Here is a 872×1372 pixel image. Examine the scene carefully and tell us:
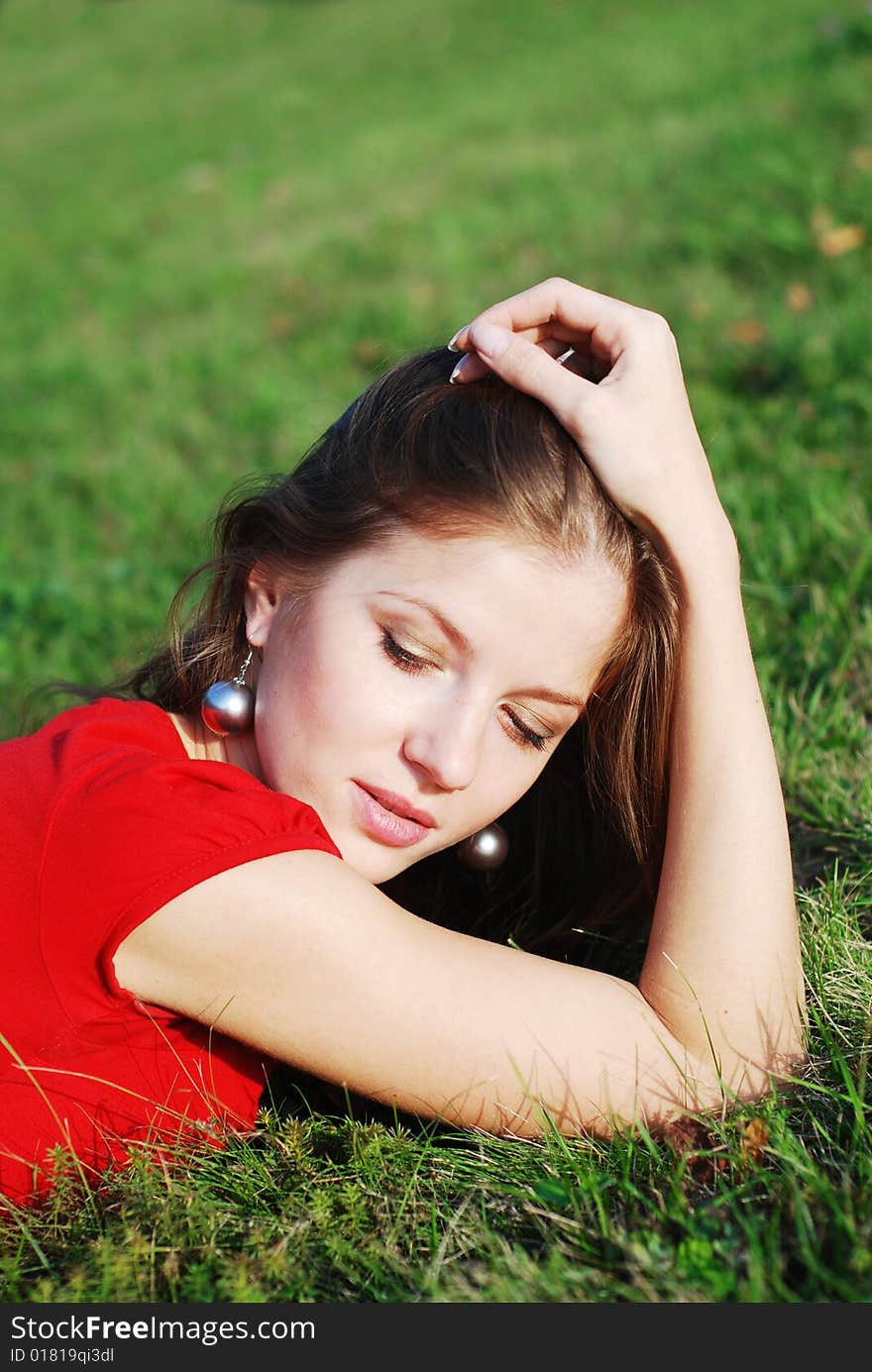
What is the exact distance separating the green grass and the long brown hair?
0.48 metres

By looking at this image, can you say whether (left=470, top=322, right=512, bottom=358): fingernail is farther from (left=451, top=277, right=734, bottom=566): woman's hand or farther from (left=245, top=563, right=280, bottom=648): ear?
(left=245, top=563, right=280, bottom=648): ear

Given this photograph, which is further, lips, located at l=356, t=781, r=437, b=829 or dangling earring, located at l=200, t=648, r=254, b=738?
dangling earring, located at l=200, t=648, r=254, b=738

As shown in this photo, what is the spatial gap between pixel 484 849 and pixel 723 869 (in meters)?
0.65

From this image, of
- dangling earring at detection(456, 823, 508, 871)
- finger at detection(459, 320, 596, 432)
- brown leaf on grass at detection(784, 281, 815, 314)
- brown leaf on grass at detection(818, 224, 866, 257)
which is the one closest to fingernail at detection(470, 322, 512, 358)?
finger at detection(459, 320, 596, 432)

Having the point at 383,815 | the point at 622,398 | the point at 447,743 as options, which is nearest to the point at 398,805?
Answer: the point at 383,815

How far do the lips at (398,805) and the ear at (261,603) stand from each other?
0.45 metres

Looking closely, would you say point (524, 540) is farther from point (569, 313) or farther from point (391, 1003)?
point (391, 1003)

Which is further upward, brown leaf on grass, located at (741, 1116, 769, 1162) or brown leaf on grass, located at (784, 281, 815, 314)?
brown leaf on grass, located at (784, 281, 815, 314)

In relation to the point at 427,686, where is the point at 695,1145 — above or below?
below

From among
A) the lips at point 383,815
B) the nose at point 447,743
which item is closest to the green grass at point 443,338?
the lips at point 383,815

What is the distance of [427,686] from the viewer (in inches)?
85.6

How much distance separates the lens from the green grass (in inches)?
71.7

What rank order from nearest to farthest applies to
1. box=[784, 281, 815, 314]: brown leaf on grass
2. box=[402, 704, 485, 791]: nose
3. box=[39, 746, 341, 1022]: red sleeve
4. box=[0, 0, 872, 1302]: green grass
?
box=[0, 0, 872, 1302]: green grass, box=[39, 746, 341, 1022]: red sleeve, box=[402, 704, 485, 791]: nose, box=[784, 281, 815, 314]: brown leaf on grass

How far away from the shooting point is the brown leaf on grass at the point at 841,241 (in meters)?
5.53
